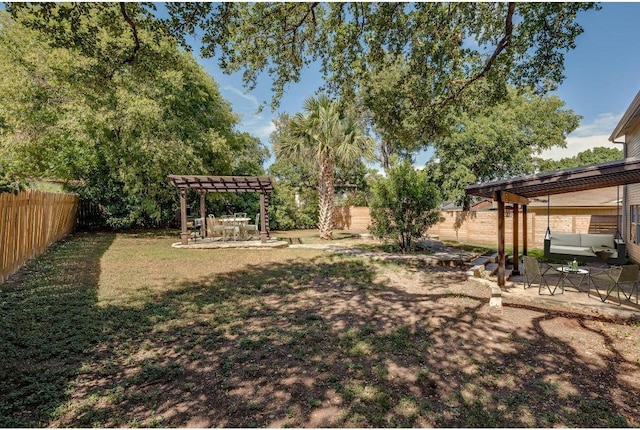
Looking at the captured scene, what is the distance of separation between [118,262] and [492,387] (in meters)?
9.63

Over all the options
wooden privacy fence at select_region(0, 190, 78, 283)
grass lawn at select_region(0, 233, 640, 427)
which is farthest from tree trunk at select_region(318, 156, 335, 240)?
wooden privacy fence at select_region(0, 190, 78, 283)

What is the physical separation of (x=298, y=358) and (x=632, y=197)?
1307cm

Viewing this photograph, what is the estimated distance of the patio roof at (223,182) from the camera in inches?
500

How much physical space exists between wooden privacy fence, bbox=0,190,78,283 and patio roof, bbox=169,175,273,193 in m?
4.06

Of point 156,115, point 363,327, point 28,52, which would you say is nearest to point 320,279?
point 363,327

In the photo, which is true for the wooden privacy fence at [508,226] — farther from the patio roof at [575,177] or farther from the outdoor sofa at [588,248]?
A: the patio roof at [575,177]

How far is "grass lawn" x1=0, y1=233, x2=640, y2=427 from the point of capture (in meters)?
2.69

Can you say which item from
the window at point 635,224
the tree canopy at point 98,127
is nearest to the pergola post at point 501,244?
the window at point 635,224

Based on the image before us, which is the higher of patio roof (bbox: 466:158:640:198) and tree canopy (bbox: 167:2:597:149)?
tree canopy (bbox: 167:2:597:149)

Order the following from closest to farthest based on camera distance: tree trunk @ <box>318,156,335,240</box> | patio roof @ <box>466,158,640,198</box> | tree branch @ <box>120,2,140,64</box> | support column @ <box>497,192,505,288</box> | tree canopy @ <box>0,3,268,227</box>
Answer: patio roof @ <box>466,158,640,198</box>
tree branch @ <box>120,2,140,64</box>
support column @ <box>497,192,505,288</box>
tree canopy @ <box>0,3,268,227</box>
tree trunk @ <box>318,156,335,240</box>

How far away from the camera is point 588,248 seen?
9820mm

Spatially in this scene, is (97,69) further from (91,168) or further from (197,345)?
(91,168)

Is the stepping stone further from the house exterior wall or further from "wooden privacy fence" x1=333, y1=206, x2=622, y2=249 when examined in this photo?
the house exterior wall

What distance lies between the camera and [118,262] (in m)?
8.88
